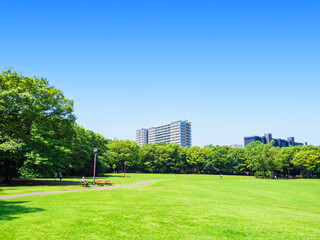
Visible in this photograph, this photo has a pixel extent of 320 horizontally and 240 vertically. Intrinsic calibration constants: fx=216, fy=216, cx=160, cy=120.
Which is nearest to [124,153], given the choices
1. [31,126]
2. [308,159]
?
[31,126]

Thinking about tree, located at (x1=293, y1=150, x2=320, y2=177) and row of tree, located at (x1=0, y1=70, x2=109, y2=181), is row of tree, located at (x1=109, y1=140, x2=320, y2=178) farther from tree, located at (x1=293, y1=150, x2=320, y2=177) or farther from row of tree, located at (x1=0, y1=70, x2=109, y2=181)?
row of tree, located at (x1=0, y1=70, x2=109, y2=181)

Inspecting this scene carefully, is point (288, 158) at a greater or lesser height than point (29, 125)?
lesser

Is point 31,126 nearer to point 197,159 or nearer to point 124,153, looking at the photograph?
point 124,153

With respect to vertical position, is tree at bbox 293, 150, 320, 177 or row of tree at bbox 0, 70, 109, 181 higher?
row of tree at bbox 0, 70, 109, 181

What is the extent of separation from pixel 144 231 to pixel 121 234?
100 cm

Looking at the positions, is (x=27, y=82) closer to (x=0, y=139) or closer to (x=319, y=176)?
(x=0, y=139)

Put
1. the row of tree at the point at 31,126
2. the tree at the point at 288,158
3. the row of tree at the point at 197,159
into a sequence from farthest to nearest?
1. the row of tree at the point at 197,159
2. the tree at the point at 288,158
3. the row of tree at the point at 31,126

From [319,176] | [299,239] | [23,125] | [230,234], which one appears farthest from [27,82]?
[319,176]

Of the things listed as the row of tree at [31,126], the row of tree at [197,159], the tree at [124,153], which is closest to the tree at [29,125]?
the row of tree at [31,126]

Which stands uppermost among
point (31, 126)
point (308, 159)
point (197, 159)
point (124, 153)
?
point (31, 126)

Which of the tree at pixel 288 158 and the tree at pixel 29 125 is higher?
the tree at pixel 29 125

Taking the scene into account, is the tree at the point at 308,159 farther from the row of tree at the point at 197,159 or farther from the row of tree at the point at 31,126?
the row of tree at the point at 31,126

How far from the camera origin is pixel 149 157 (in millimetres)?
114000

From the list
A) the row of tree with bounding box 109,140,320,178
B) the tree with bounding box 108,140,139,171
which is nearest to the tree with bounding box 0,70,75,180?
the tree with bounding box 108,140,139,171
